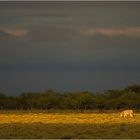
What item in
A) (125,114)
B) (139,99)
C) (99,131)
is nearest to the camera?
(99,131)

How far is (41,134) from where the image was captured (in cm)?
2097

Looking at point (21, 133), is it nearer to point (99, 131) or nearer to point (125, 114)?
point (99, 131)

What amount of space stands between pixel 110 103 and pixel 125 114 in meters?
28.5

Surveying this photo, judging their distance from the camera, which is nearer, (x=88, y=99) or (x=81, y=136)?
(x=81, y=136)

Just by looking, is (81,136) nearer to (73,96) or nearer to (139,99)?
(139,99)

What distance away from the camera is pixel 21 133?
21.6 meters

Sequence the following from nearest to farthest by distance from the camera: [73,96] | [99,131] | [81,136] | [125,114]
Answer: [81,136], [99,131], [125,114], [73,96]

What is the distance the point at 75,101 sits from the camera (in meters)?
65.3

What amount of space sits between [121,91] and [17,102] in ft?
46.0

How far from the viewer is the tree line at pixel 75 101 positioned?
63559 mm

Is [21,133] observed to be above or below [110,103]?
below

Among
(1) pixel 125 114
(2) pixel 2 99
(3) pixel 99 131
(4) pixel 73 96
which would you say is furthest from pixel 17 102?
(3) pixel 99 131

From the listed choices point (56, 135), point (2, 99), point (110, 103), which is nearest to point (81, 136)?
point (56, 135)

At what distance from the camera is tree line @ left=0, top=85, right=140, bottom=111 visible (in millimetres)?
63559
